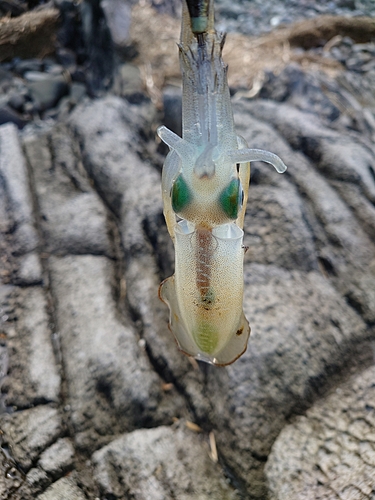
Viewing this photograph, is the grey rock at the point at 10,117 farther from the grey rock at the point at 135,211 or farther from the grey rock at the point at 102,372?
the grey rock at the point at 102,372

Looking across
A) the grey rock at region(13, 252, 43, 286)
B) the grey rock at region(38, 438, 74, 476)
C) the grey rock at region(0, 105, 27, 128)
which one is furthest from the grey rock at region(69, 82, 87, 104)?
the grey rock at region(38, 438, 74, 476)

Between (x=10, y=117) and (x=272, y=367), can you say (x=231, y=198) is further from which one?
(x=10, y=117)

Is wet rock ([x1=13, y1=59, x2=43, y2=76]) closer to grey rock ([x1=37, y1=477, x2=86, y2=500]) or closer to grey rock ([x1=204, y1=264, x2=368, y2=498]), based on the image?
grey rock ([x1=204, y1=264, x2=368, y2=498])

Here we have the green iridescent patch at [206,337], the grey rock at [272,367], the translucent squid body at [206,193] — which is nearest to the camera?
the translucent squid body at [206,193]

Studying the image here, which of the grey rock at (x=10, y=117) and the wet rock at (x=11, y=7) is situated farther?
the grey rock at (x=10, y=117)

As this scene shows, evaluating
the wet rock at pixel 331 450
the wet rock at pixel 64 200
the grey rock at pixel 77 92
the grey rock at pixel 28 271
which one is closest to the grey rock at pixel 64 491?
the wet rock at pixel 331 450

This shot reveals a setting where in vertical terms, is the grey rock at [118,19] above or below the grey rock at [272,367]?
above

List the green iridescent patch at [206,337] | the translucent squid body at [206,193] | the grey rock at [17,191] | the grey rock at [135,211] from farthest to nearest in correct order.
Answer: the grey rock at [17,191], the grey rock at [135,211], the green iridescent patch at [206,337], the translucent squid body at [206,193]
